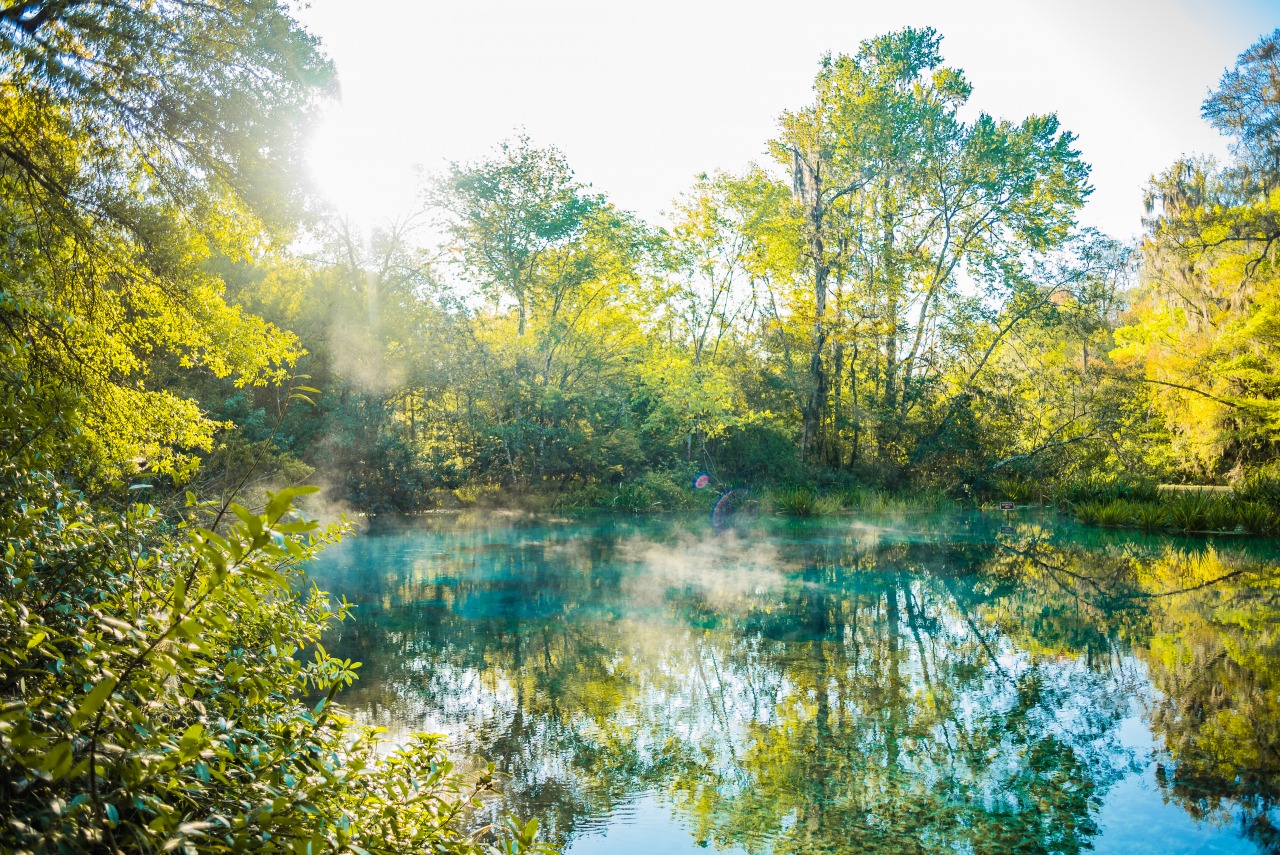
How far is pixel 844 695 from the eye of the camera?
555 centimetres

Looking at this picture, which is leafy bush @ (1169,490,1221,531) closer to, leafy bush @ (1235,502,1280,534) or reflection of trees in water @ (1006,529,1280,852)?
leafy bush @ (1235,502,1280,534)

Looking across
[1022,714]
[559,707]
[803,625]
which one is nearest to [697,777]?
[559,707]

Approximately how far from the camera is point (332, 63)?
5809mm

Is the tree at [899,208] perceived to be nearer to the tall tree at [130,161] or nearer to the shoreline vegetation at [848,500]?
the shoreline vegetation at [848,500]

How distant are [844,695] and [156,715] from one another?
4.87 metres

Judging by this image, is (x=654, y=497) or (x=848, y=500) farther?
(x=848, y=500)

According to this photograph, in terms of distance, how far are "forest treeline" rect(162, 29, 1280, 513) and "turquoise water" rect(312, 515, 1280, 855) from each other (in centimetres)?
762

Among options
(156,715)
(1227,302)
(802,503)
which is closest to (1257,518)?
(1227,302)

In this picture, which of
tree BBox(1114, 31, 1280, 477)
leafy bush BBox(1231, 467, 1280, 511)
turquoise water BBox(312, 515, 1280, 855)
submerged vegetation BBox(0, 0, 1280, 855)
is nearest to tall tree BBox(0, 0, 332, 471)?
turquoise water BBox(312, 515, 1280, 855)

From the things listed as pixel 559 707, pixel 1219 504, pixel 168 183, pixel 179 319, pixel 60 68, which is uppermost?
pixel 60 68

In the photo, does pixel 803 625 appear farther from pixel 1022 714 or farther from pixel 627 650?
pixel 1022 714

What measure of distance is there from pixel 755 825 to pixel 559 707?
2.02 metres

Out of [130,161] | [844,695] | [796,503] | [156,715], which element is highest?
[130,161]

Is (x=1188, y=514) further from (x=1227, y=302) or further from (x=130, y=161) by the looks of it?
(x=130, y=161)
